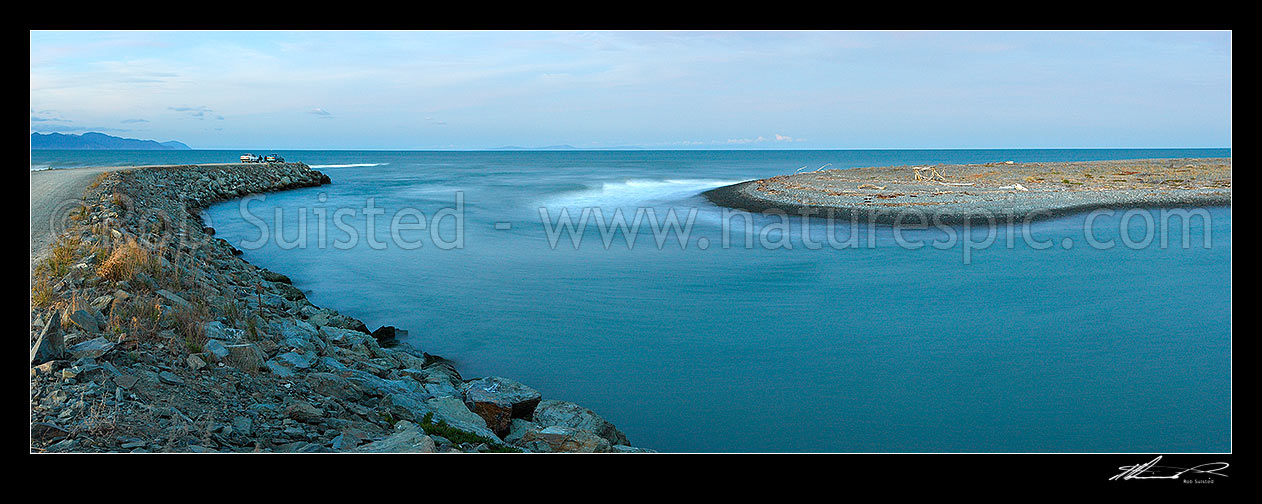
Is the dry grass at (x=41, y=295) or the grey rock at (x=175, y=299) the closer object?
the dry grass at (x=41, y=295)

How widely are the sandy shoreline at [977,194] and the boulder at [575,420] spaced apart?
13.2 meters

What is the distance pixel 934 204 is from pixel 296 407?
1767 cm

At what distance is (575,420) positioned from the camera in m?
5.63

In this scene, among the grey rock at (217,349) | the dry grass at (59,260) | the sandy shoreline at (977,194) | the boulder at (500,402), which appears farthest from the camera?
the sandy shoreline at (977,194)

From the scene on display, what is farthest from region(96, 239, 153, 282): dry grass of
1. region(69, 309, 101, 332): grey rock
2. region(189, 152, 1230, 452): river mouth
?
region(189, 152, 1230, 452): river mouth

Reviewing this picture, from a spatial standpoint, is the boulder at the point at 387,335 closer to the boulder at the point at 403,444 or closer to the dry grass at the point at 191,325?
the dry grass at the point at 191,325

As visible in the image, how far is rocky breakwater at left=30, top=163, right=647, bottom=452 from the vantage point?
406 cm

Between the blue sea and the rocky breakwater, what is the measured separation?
1028 mm

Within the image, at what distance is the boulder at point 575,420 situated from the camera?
5570mm

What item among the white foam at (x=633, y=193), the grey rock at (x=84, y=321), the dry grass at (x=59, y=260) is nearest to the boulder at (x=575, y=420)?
the grey rock at (x=84, y=321)

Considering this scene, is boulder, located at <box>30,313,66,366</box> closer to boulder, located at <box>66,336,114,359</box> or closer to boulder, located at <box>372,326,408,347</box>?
boulder, located at <box>66,336,114,359</box>

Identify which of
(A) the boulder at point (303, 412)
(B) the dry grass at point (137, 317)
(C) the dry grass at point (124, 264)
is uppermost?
(C) the dry grass at point (124, 264)

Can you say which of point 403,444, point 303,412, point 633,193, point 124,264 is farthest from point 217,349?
point 633,193
